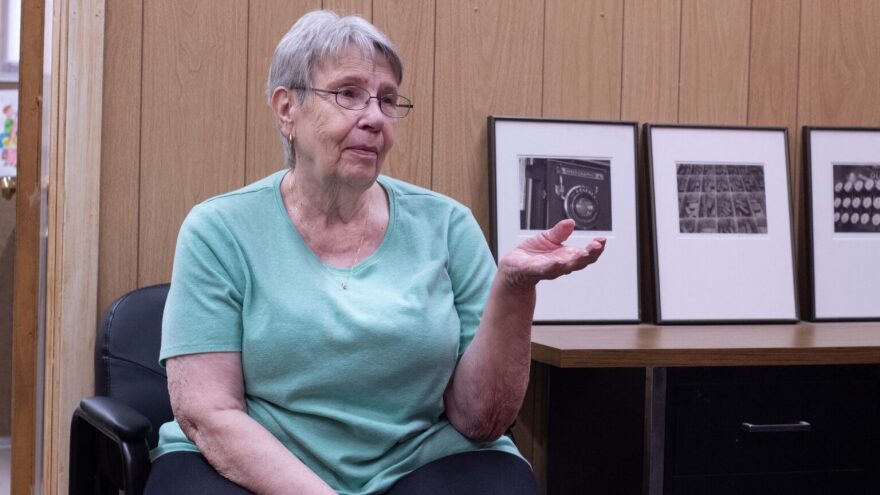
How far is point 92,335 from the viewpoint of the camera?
207 cm

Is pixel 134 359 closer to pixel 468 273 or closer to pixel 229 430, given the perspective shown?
pixel 229 430

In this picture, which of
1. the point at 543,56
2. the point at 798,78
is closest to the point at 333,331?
the point at 543,56

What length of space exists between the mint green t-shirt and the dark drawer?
0.42 m

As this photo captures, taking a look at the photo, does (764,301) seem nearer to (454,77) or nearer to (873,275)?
(873,275)

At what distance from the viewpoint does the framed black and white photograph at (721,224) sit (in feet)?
7.47

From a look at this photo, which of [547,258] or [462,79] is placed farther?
[462,79]

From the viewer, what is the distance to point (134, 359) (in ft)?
6.15

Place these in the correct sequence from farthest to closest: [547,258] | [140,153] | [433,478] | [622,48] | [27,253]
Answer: [622,48] < [140,153] < [27,253] < [433,478] < [547,258]

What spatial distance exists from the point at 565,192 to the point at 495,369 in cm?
85

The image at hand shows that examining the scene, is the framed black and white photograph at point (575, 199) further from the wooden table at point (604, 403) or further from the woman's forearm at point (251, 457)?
the woman's forearm at point (251, 457)

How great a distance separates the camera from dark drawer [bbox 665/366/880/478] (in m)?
1.76

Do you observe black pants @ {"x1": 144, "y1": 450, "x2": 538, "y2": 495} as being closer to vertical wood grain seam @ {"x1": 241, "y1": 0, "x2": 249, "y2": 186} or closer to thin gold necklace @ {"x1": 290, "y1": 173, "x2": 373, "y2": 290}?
thin gold necklace @ {"x1": 290, "y1": 173, "x2": 373, "y2": 290}

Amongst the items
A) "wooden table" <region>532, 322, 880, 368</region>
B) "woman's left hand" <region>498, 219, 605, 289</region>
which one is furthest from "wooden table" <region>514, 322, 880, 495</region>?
"woman's left hand" <region>498, 219, 605, 289</region>

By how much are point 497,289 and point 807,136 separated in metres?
1.34
